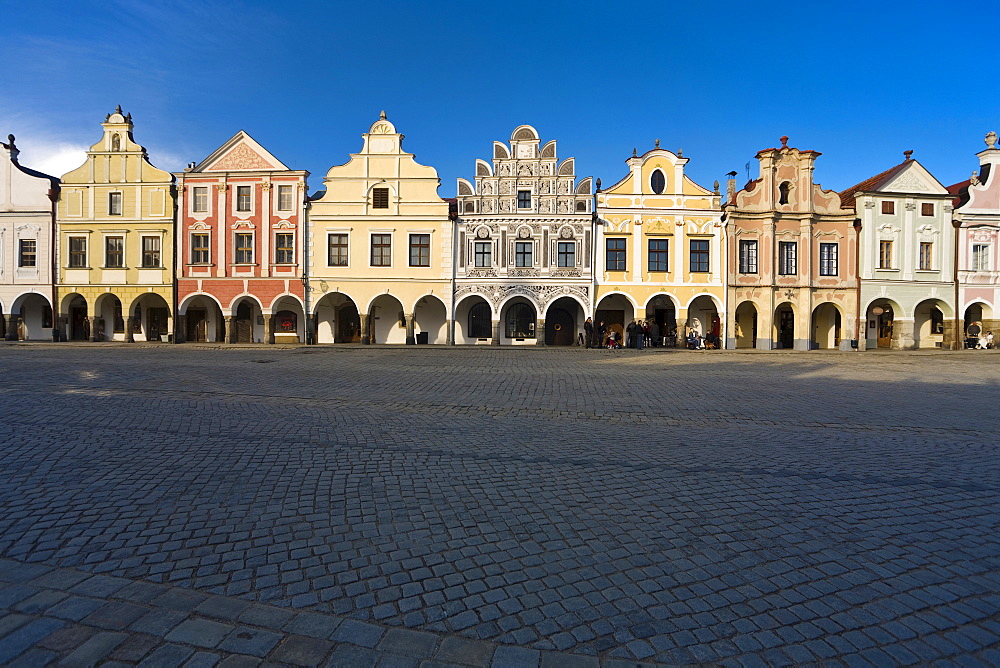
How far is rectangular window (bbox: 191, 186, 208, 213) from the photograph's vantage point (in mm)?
32312

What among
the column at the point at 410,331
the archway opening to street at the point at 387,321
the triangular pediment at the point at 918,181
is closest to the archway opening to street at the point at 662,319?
the column at the point at 410,331

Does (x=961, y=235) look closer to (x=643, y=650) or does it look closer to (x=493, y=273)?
(x=493, y=273)

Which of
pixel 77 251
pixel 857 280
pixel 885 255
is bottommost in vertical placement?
pixel 857 280

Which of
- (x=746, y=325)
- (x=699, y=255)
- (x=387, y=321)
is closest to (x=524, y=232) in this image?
(x=387, y=321)

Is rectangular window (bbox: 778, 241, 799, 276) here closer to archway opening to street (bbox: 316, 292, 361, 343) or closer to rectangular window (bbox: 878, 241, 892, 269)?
rectangular window (bbox: 878, 241, 892, 269)

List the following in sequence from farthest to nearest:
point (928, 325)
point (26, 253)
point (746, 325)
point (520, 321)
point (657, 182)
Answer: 1. point (928, 325)
2. point (746, 325)
3. point (520, 321)
4. point (26, 253)
5. point (657, 182)

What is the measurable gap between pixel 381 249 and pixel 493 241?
639 centimetres

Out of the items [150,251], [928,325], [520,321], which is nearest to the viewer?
[150,251]

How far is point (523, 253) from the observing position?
1259 inches

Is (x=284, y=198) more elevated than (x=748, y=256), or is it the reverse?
(x=284, y=198)

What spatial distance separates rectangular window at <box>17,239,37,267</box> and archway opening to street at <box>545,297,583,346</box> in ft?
97.5

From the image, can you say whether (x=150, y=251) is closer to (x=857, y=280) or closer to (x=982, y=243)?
(x=857, y=280)

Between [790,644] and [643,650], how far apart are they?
777 mm

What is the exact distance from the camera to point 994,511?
490 cm
